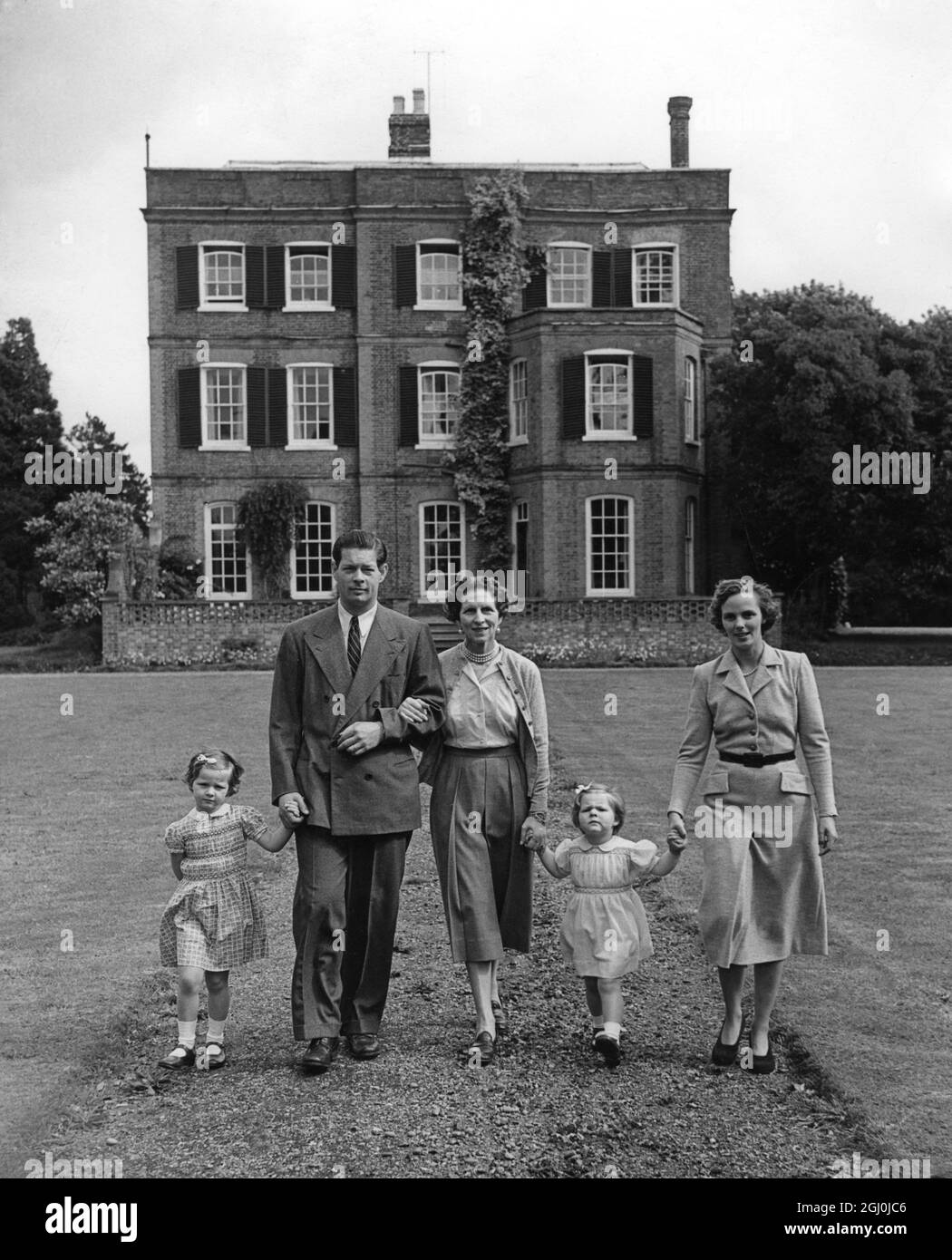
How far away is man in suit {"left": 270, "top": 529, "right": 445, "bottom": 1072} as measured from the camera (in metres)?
5.54

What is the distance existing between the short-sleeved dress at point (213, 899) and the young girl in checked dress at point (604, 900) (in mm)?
1198

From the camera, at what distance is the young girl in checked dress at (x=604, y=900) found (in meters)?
5.56

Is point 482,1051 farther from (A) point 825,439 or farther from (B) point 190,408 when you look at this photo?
(B) point 190,408

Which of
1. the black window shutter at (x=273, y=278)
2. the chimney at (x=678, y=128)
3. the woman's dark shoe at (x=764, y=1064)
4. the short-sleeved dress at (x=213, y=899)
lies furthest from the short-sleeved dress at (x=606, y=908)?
the chimney at (x=678, y=128)

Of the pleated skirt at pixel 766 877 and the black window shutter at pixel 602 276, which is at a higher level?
the black window shutter at pixel 602 276

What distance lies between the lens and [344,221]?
34.4 m

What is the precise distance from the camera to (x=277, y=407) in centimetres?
3438

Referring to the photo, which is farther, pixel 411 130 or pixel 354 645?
pixel 411 130

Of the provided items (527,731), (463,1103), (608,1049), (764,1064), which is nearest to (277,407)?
(527,731)

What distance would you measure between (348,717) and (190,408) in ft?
97.2

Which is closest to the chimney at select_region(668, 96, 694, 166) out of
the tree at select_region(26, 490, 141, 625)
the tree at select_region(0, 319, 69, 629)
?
the tree at select_region(26, 490, 141, 625)

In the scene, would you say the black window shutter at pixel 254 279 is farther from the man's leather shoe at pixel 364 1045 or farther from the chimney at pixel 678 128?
the man's leather shoe at pixel 364 1045

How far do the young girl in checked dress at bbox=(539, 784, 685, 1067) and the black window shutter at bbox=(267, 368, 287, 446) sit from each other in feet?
96.0

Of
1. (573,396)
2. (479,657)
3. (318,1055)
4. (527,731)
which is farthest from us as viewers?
(573,396)
